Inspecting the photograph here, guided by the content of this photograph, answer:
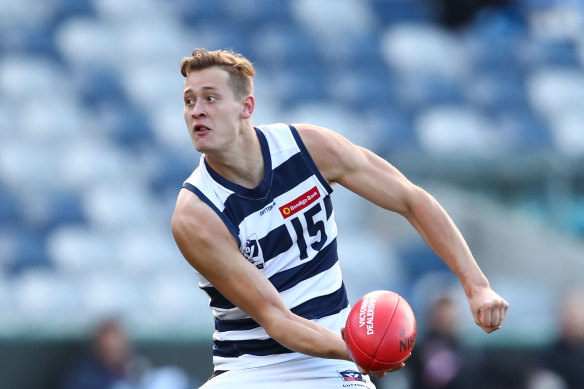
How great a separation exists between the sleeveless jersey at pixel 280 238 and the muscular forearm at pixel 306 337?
30 centimetres

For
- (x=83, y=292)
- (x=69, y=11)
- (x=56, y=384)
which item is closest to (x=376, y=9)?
(x=69, y=11)

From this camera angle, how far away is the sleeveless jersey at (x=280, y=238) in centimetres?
475

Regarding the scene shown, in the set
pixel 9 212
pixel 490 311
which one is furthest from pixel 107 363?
pixel 490 311

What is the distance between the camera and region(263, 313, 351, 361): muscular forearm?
445cm

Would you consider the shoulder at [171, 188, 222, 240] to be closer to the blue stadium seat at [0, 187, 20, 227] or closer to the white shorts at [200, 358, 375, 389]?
the white shorts at [200, 358, 375, 389]

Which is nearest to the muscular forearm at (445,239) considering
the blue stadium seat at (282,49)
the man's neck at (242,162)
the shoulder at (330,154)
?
the shoulder at (330,154)

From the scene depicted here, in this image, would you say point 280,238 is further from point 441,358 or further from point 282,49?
point 282,49

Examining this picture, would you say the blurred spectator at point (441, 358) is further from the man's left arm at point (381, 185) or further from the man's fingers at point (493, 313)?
the man's fingers at point (493, 313)

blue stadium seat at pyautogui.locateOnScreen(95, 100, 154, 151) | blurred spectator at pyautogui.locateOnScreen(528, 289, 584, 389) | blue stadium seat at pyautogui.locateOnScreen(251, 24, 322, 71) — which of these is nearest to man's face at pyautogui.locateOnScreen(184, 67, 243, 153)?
blurred spectator at pyautogui.locateOnScreen(528, 289, 584, 389)

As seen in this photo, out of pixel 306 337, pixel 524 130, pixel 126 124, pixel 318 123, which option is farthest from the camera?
pixel 524 130

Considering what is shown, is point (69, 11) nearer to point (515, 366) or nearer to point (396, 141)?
point (396, 141)

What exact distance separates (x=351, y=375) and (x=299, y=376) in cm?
24

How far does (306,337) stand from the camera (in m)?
4.45

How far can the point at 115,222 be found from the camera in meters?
10.7
